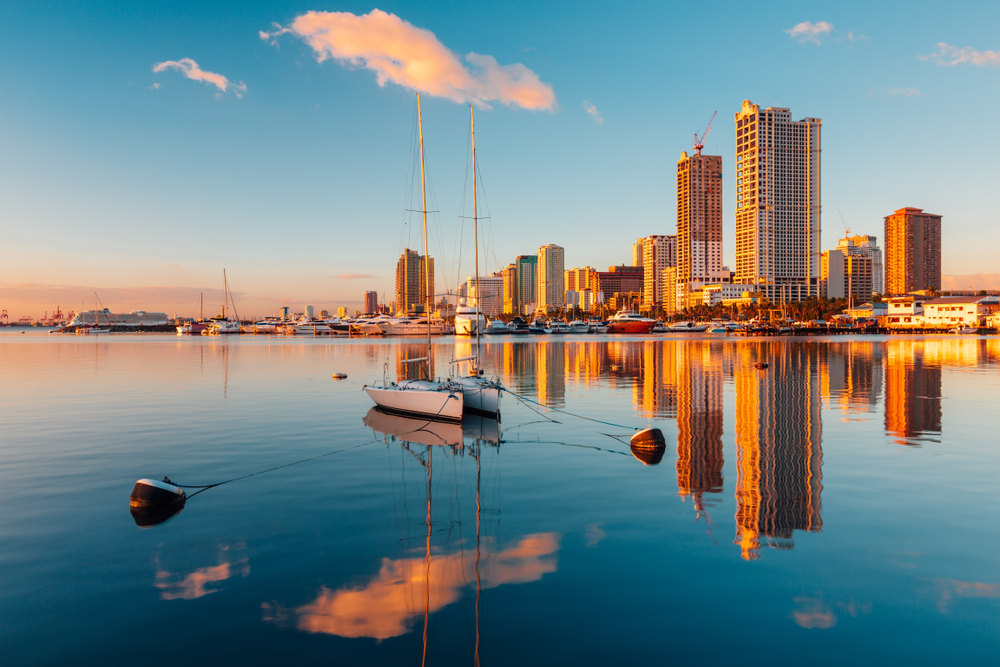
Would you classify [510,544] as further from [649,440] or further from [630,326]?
[630,326]

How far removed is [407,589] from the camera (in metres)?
10.2

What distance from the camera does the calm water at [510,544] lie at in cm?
863

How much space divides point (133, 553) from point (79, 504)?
4954 millimetres

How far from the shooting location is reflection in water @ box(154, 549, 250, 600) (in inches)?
399

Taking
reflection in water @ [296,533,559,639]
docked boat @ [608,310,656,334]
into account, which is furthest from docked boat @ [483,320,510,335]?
reflection in water @ [296,533,559,639]

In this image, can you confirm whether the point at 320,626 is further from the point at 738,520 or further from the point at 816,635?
the point at 738,520

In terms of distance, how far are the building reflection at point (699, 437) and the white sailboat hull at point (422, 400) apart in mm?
10556

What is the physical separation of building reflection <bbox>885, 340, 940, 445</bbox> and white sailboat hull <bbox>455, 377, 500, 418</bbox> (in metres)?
17.3

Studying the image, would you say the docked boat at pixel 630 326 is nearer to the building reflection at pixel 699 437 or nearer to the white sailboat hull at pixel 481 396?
the building reflection at pixel 699 437

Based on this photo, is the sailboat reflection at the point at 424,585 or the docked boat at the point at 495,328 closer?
the sailboat reflection at the point at 424,585

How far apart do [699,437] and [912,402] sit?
18.5 m

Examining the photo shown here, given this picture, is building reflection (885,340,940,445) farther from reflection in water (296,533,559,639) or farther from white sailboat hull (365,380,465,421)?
white sailboat hull (365,380,465,421)

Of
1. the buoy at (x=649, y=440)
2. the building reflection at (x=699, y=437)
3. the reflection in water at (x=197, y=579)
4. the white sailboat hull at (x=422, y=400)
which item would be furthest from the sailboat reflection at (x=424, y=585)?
the white sailboat hull at (x=422, y=400)

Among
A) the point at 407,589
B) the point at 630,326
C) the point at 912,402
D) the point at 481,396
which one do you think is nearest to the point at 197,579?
the point at 407,589
